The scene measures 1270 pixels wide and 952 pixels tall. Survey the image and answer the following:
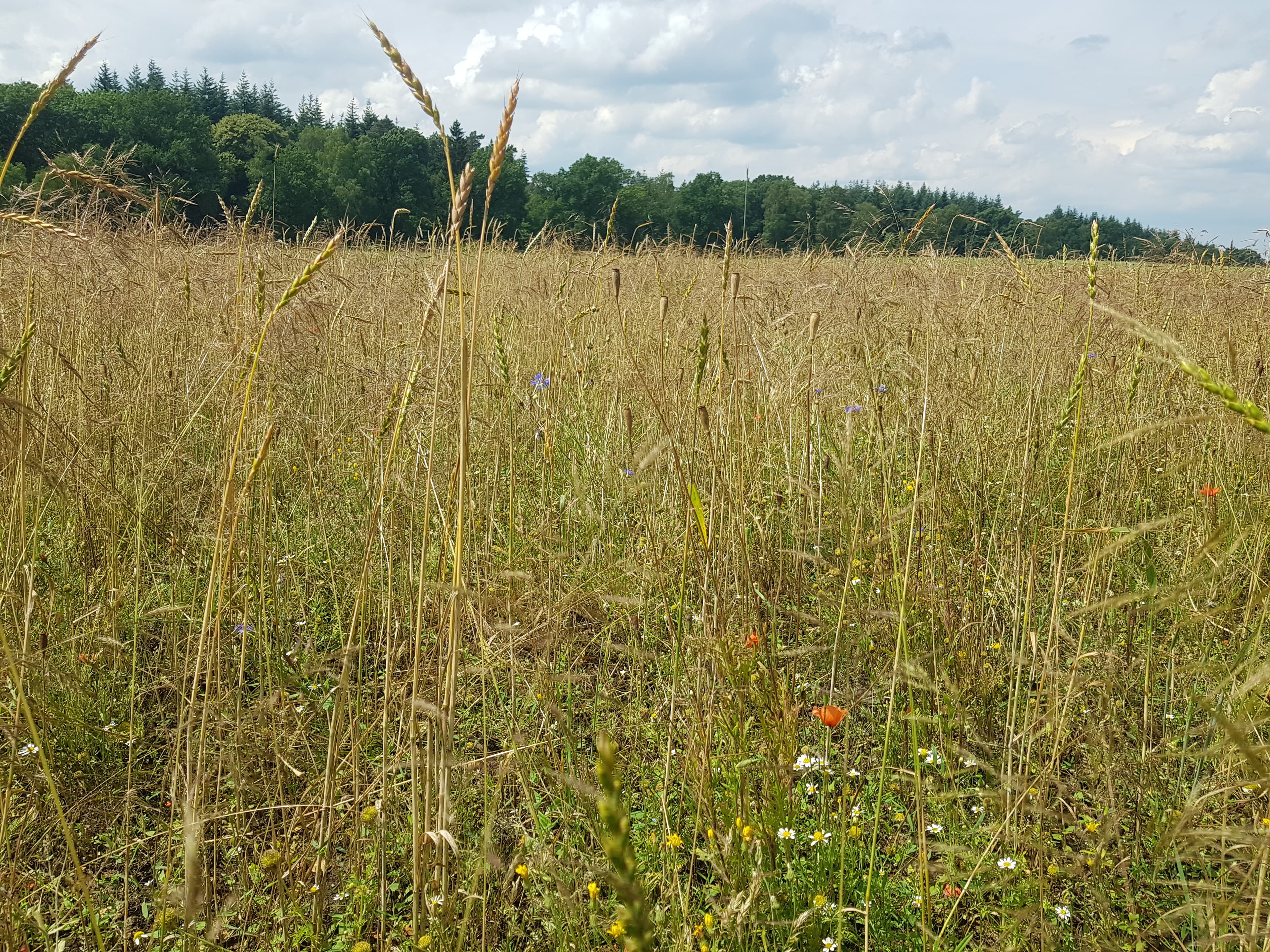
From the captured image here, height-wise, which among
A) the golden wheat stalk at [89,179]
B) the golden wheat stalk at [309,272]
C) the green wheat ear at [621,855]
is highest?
the golden wheat stalk at [89,179]

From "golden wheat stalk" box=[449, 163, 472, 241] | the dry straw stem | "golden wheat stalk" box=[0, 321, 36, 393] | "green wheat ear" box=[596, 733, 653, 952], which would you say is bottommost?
"green wheat ear" box=[596, 733, 653, 952]

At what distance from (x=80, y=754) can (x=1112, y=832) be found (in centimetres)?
210

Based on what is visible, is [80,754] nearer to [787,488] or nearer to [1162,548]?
[787,488]

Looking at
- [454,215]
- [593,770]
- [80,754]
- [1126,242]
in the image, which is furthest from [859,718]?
[1126,242]

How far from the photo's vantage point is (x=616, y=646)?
4.48ft

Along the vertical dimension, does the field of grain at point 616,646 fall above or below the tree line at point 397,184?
below

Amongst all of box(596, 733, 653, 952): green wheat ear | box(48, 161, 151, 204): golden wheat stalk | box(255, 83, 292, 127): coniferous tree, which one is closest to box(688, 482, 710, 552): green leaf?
box(596, 733, 653, 952): green wheat ear

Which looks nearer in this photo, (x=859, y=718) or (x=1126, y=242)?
(x=859, y=718)

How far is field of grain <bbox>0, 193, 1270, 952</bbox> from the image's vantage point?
1.23 metres

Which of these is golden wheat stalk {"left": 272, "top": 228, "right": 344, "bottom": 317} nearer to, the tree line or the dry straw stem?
the dry straw stem

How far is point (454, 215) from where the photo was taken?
975mm

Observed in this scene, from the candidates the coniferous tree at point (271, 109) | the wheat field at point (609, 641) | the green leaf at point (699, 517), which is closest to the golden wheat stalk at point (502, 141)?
the wheat field at point (609, 641)

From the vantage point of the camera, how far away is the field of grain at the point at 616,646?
4.03 feet

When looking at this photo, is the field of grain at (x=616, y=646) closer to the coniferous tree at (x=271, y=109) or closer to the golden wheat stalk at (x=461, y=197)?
the golden wheat stalk at (x=461, y=197)
